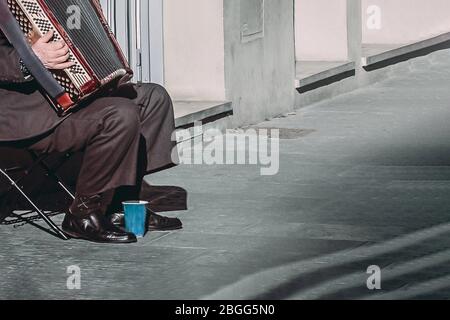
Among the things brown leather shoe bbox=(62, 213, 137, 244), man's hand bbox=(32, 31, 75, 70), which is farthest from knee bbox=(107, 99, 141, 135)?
brown leather shoe bbox=(62, 213, 137, 244)

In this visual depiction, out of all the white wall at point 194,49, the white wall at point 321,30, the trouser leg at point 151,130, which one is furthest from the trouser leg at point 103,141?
the white wall at point 321,30

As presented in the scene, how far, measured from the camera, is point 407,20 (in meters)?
16.9

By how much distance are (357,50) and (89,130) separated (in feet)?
23.6

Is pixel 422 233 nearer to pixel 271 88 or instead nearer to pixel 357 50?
pixel 271 88

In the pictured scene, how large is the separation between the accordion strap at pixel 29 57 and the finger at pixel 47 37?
8cm

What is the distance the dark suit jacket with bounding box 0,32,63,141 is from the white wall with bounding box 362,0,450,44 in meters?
9.03

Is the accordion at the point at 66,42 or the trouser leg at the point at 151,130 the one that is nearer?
the accordion at the point at 66,42

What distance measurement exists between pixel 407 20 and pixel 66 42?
9.52 meters

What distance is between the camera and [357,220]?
28.1ft

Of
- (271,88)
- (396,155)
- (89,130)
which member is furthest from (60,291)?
(271,88)

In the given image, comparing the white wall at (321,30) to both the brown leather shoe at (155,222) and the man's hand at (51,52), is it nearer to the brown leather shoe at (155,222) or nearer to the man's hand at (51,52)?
the brown leather shoe at (155,222)

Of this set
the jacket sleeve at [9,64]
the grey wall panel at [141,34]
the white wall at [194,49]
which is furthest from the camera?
the white wall at [194,49]

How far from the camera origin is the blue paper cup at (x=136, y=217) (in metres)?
8.12

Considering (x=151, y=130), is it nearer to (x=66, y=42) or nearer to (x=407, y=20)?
(x=66, y=42)
